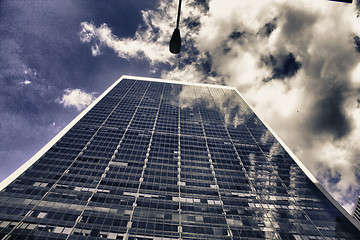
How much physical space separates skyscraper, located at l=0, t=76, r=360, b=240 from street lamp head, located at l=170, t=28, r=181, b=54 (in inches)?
2137

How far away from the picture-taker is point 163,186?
65.2m

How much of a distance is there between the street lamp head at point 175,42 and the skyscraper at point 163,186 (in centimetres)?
5428

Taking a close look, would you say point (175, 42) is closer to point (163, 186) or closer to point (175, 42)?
point (175, 42)

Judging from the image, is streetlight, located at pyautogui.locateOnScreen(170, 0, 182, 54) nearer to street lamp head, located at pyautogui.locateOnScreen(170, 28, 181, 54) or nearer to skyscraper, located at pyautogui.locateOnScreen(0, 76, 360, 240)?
street lamp head, located at pyautogui.locateOnScreen(170, 28, 181, 54)

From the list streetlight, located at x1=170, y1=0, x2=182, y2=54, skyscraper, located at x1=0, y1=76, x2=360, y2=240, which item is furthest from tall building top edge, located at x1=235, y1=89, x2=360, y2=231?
streetlight, located at x1=170, y1=0, x2=182, y2=54

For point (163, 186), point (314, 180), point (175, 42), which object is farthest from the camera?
point (314, 180)

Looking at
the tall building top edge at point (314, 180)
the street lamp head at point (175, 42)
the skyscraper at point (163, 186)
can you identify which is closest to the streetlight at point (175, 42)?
the street lamp head at point (175, 42)

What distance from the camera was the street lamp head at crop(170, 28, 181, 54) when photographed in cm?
671

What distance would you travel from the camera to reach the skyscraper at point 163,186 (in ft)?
170

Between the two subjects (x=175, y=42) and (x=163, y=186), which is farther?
(x=163, y=186)

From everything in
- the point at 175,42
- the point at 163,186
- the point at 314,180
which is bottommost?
the point at 175,42

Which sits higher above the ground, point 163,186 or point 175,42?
point 163,186

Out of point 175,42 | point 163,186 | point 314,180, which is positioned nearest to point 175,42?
point 175,42

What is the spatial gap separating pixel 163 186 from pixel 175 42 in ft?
208
